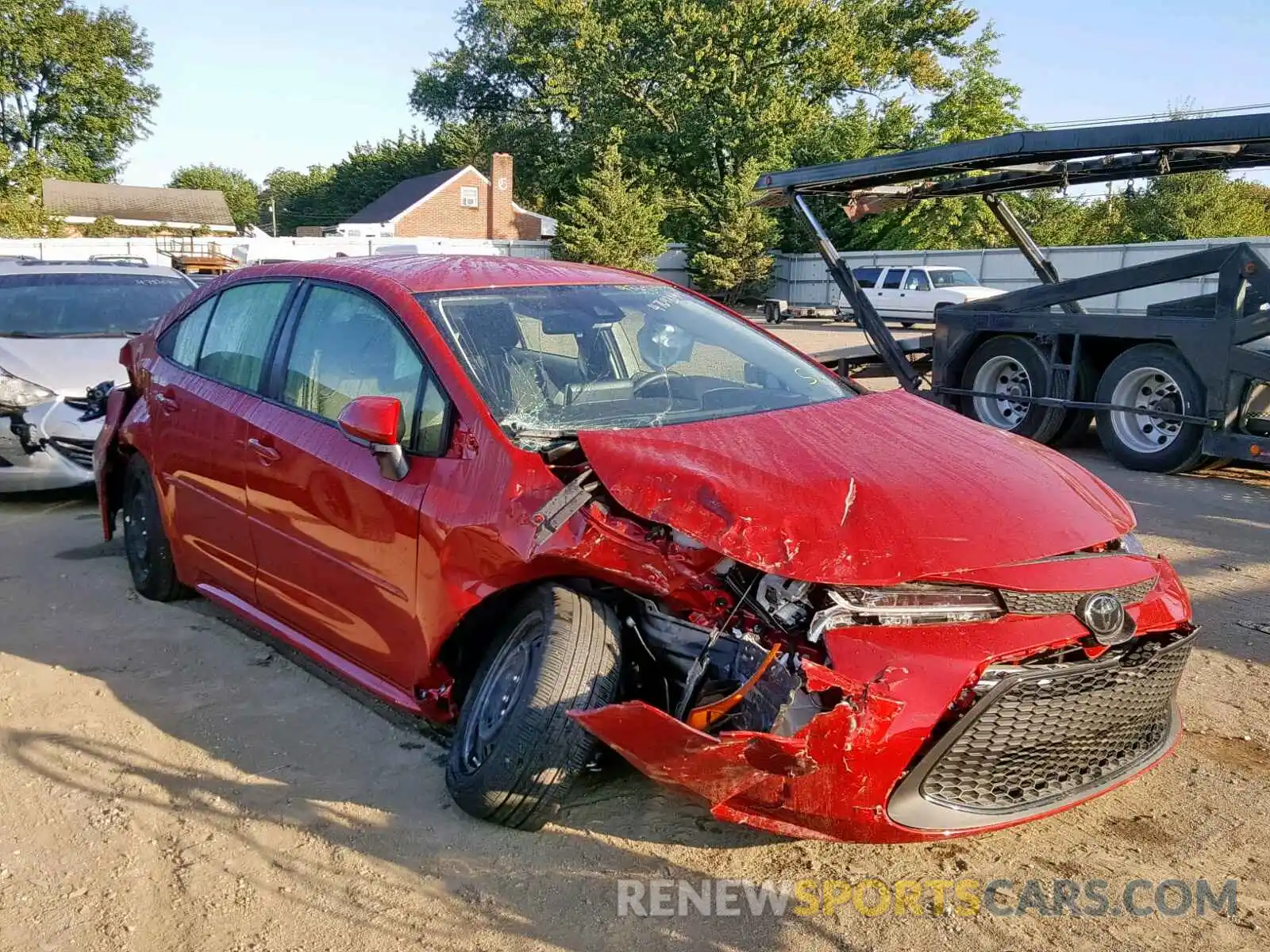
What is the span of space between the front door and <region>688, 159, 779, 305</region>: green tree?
117ft

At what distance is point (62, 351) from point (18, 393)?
0.74 metres

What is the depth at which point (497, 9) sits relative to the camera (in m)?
70.8

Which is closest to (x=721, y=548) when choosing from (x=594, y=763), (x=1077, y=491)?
(x=594, y=763)

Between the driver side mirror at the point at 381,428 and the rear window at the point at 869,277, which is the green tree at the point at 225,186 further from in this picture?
the driver side mirror at the point at 381,428

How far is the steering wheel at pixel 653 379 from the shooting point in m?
3.71

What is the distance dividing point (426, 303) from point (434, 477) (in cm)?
71

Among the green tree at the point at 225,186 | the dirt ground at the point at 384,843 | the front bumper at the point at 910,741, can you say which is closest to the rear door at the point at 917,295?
the dirt ground at the point at 384,843

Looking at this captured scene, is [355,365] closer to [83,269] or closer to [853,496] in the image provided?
[853,496]

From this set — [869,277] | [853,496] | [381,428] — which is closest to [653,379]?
[381,428]

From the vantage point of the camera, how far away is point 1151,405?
344 inches

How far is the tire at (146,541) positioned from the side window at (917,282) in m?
26.8

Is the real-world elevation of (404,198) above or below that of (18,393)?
above

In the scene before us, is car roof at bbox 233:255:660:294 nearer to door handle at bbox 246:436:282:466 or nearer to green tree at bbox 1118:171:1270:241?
door handle at bbox 246:436:282:466

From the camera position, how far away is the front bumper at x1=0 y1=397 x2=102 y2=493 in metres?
7.03
